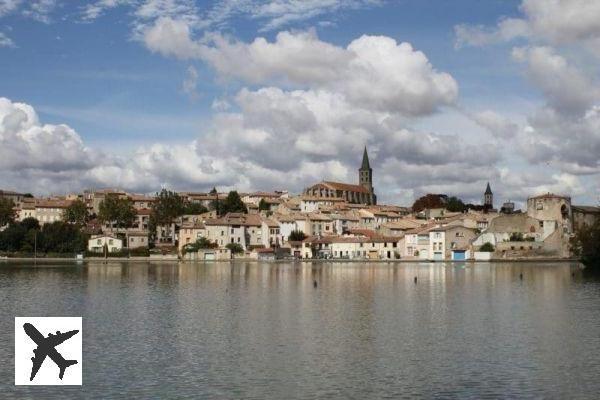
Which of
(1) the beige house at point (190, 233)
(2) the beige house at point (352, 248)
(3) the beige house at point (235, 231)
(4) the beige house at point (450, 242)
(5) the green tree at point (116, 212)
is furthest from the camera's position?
(5) the green tree at point (116, 212)

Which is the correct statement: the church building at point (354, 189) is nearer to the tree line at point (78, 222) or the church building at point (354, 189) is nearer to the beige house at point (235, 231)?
the tree line at point (78, 222)

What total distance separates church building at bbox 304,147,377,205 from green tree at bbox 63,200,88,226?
158ft

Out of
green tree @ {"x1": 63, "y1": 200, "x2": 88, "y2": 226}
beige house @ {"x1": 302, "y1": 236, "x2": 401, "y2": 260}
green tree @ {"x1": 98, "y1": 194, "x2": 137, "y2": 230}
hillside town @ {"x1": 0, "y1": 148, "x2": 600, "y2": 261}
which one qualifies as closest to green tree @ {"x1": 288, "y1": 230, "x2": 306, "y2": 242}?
hillside town @ {"x1": 0, "y1": 148, "x2": 600, "y2": 261}

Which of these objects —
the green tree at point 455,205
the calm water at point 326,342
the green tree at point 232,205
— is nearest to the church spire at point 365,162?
the green tree at point 455,205

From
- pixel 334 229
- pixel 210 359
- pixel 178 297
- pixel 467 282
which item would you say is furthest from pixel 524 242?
pixel 210 359

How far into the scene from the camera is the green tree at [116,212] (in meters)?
126

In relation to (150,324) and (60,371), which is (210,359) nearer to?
(60,371)

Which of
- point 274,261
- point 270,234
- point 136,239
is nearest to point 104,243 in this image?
point 136,239

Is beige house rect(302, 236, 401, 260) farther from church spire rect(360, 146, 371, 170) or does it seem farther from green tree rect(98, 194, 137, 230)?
church spire rect(360, 146, 371, 170)

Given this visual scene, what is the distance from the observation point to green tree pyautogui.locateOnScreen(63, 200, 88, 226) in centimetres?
13293

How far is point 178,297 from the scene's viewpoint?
44.5 m

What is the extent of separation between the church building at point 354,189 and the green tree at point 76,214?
48.0 m

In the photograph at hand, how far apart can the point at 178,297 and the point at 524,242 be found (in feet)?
219

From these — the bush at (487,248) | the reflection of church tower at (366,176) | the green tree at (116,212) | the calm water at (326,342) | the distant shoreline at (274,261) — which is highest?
the reflection of church tower at (366,176)
